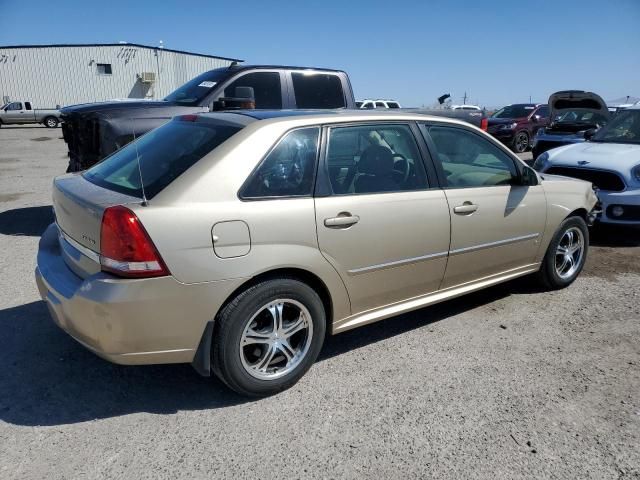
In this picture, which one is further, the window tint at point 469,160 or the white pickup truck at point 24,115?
the white pickup truck at point 24,115

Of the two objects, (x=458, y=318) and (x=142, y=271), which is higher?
(x=142, y=271)

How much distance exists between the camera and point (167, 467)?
234 cm

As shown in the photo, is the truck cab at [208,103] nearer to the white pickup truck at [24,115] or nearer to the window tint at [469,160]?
the window tint at [469,160]

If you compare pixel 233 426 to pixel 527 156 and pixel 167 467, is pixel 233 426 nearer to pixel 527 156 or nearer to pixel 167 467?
pixel 167 467

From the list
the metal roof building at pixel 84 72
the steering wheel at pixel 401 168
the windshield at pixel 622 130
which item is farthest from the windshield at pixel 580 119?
the metal roof building at pixel 84 72

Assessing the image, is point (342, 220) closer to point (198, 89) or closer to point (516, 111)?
point (198, 89)

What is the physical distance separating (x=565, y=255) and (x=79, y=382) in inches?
161

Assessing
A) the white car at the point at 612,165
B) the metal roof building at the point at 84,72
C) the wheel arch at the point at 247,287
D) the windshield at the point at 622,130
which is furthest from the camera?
the metal roof building at the point at 84,72

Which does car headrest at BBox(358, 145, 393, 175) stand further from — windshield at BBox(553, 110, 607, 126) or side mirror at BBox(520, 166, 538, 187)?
windshield at BBox(553, 110, 607, 126)

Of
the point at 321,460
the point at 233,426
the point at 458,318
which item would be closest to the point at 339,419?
the point at 321,460

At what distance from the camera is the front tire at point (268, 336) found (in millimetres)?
2693

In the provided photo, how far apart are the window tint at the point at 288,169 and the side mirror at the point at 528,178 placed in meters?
1.87

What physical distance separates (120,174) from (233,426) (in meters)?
1.62

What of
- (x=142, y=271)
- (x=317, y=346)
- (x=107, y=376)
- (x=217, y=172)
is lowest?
(x=107, y=376)
